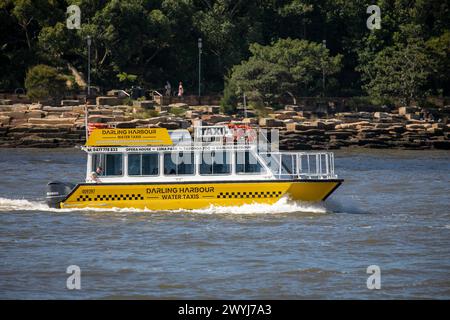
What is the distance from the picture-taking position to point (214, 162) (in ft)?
114

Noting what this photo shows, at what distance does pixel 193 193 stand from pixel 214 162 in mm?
1147

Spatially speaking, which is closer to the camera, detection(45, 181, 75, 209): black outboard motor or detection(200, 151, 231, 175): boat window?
detection(200, 151, 231, 175): boat window

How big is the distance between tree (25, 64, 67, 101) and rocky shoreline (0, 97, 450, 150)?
2.43m

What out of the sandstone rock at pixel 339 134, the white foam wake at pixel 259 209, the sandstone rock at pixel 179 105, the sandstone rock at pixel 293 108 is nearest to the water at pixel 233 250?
the white foam wake at pixel 259 209

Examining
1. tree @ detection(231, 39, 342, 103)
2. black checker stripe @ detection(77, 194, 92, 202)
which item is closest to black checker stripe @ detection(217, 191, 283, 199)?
black checker stripe @ detection(77, 194, 92, 202)

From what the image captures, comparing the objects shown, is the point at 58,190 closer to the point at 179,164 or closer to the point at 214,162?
the point at 179,164

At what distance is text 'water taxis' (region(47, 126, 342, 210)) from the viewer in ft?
113

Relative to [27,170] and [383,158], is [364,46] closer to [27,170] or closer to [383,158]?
[383,158]

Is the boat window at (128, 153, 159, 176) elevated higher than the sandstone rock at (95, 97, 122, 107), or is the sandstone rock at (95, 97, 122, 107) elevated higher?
the sandstone rock at (95, 97, 122, 107)

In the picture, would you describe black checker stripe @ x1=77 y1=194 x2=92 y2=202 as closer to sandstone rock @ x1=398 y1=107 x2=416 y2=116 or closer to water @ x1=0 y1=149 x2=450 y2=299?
water @ x1=0 y1=149 x2=450 y2=299

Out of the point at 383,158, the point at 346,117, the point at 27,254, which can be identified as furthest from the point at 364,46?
the point at 27,254

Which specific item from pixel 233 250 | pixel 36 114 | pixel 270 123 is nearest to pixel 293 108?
pixel 270 123

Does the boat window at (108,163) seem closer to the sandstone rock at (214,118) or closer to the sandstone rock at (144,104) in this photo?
the sandstone rock at (214,118)

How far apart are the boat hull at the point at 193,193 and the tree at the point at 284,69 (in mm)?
50870
